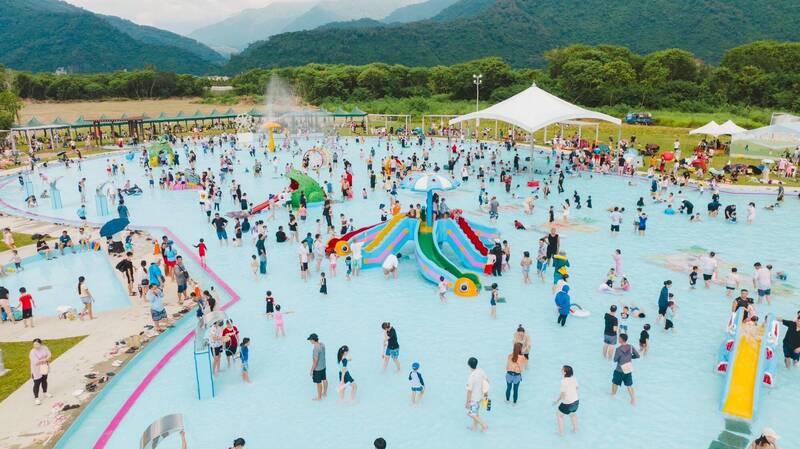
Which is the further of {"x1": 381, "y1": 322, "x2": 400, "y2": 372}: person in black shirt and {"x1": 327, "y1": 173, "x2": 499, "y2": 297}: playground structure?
{"x1": 327, "y1": 173, "x2": 499, "y2": 297}: playground structure

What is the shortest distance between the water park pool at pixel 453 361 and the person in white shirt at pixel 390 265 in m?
0.36

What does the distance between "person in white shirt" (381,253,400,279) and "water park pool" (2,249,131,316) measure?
7206 millimetres

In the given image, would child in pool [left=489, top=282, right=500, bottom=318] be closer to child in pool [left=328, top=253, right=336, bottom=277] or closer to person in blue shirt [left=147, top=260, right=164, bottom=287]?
child in pool [left=328, top=253, right=336, bottom=277]

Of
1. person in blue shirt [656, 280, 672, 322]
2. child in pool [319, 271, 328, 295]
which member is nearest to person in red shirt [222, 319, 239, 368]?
child in pool [319, 271, 328, 295]

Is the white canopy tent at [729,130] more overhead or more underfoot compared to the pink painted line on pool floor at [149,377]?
more overhead

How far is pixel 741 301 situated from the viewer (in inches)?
452

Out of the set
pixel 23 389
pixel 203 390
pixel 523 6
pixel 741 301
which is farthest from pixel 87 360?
pixel 523 6

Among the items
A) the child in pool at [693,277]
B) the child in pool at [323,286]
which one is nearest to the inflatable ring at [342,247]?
the child in pool at [323,286]

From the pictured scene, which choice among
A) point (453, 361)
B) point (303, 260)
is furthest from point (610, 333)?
point (303, 260)

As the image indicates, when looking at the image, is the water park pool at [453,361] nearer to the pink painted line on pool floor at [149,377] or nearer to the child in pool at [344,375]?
the pink painted line on pool floor at [149,377]

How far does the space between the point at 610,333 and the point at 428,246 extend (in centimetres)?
660

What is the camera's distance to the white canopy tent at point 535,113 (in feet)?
108

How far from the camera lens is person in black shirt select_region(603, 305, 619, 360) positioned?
11.3 m

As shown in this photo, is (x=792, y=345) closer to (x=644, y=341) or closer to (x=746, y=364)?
(x=746, y=364)
